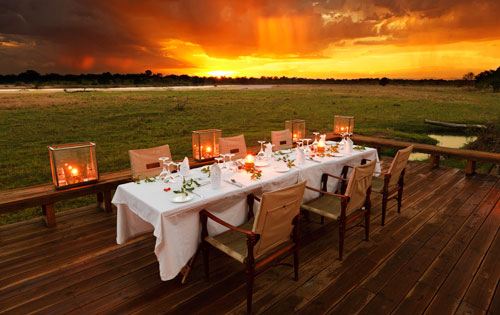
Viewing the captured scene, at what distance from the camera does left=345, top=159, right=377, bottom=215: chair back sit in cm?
292

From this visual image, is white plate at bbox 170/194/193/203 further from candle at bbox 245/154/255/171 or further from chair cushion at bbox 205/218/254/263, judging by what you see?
candle at bbox 245/154/255/171

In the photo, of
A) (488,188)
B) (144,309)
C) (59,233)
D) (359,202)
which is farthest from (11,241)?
(488,188)

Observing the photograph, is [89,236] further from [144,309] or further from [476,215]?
[476,215]

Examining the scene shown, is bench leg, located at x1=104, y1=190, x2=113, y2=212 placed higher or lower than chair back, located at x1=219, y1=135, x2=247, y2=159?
lower

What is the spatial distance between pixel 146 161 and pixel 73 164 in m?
0.93

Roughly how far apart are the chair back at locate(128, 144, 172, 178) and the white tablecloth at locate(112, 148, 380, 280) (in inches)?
27.2

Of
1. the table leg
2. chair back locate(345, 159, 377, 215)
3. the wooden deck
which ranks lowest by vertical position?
the wooden deck

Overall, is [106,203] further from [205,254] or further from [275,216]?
[275,216]

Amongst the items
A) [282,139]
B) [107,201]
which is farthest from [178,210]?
[282,139]

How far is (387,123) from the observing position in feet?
52.5

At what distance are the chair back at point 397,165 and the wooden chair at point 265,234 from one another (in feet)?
6.14

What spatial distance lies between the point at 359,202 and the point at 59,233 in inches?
148

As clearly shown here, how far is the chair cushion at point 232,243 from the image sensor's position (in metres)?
2.29

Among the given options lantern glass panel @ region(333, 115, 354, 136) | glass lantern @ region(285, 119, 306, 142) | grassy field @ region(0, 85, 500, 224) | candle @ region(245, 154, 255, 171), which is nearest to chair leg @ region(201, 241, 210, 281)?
candle @ region(245, 154, 255, 171)
